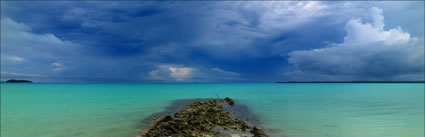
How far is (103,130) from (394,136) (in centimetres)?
1851

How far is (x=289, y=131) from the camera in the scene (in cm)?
1380

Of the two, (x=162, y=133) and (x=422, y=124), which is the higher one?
(x=162, y=133)

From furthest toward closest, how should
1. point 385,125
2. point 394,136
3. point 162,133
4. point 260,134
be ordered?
point 385,125, point 394,136, point 260,134, point 162,133

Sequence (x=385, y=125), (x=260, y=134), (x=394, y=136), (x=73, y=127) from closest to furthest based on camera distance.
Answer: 1. (x=260, y=134)
2. (x=394, y=136)
3. (x=73, y=127)
4. (x=385, y=125)

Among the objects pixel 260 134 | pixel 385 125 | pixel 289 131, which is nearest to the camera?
pixel 260 134

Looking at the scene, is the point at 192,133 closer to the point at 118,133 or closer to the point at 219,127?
the point at 219,127

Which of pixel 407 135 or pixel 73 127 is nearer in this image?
pixel 407 135

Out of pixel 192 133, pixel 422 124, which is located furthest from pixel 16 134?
pixel 422 124

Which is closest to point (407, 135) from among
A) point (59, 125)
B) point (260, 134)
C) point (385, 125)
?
point (385, 125)

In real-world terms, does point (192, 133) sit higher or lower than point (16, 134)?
higher

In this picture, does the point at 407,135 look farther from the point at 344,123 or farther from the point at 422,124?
the point at 422,124

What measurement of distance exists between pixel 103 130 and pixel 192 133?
22.9 ft

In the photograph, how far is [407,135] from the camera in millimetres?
Result: 13211


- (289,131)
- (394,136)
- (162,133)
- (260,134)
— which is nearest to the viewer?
(162,133)
